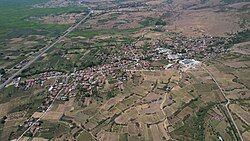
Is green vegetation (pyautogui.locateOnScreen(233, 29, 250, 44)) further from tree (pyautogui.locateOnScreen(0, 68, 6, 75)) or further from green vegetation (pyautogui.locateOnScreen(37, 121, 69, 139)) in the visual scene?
tree (pyautogui.locateOnScreen(0, 68, 6, 75))

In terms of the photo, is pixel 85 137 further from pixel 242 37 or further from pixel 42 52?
pixel 242 37

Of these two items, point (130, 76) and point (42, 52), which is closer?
point (130, 76)

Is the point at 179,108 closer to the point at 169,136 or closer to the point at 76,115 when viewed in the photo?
the point at 169,136

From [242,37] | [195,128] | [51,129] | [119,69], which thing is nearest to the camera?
[195,128]

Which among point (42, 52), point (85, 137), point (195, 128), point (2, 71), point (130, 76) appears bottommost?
point (42, 52)

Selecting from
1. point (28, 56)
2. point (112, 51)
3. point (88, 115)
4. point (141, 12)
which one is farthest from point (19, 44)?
point (88, 115)

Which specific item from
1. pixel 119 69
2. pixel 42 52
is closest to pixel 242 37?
pixel 119 69

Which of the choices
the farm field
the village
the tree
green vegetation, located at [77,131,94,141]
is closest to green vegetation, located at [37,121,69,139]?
the farm field

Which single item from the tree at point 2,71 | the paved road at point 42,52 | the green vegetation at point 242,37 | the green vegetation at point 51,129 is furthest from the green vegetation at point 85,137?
the green vegetation at point 242,37

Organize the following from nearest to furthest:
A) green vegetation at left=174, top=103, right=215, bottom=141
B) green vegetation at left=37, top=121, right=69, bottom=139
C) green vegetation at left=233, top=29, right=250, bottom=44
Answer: green vegetation at left=174, top=103, right=215, bottom=141, green vegetation at left=37, top=121, right=69, bottom=139, green vegetation at left=233, top=29, right=250, bottom=44

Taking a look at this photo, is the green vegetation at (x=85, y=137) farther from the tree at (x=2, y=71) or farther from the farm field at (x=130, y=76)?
the tree at (x=2, y=71)

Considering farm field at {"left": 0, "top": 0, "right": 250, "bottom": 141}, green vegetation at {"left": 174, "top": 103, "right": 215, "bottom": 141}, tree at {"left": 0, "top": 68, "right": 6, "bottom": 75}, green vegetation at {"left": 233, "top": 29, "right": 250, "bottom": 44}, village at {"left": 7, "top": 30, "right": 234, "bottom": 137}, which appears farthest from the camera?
green vegetation at {"left": 233, "top": 29, "right": 250, "bottom": 44}
